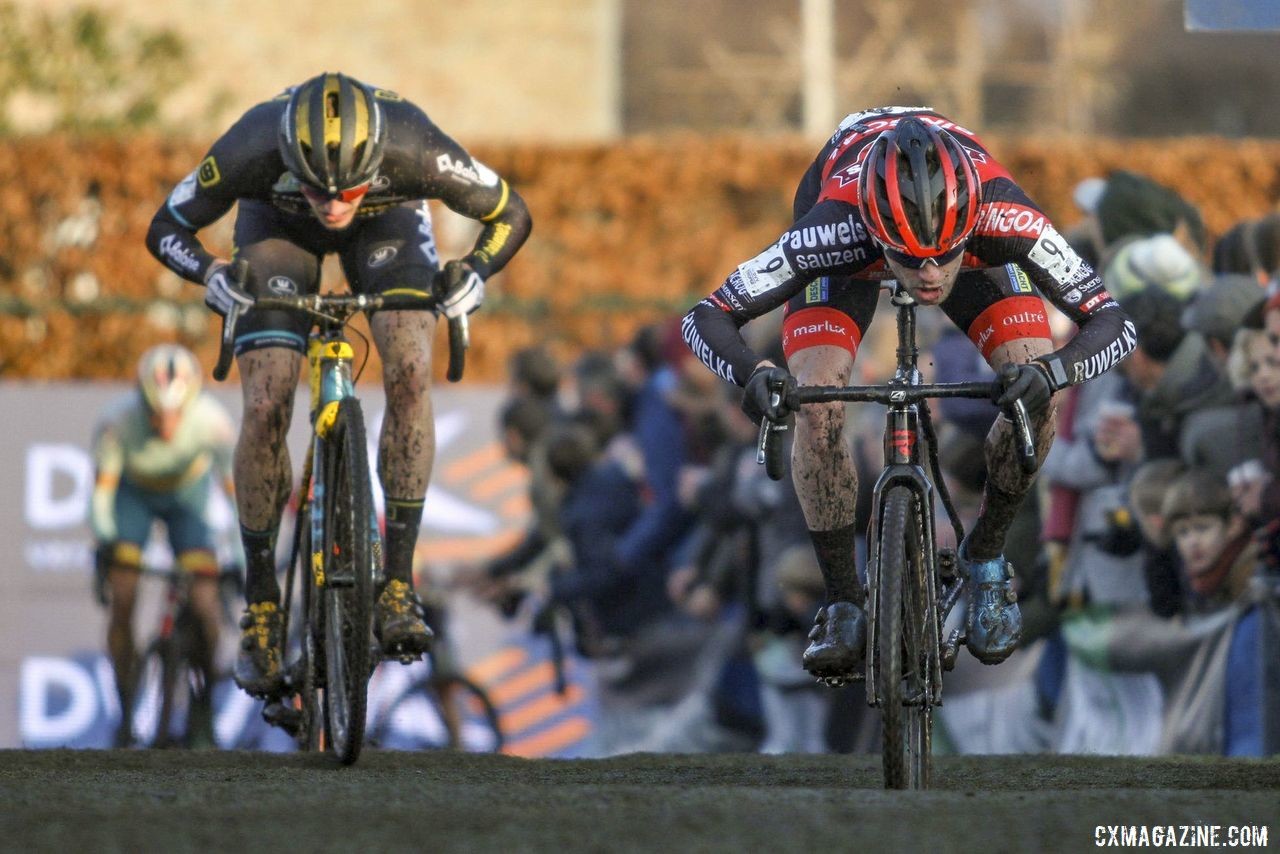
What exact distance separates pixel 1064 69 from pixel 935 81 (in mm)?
2413

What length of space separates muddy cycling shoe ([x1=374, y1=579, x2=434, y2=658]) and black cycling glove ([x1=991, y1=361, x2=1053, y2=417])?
2286 millimetres

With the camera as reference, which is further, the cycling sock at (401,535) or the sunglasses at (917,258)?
the cycling sock at (401,535)

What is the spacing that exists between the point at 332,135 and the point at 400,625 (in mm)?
1775

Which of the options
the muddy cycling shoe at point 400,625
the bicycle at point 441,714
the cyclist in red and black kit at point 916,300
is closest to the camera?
the cyclist in red and black kit at point 916,300

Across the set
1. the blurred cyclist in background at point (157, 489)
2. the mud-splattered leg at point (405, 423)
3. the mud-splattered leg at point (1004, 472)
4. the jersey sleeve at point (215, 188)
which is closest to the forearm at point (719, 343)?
the mud-splattered leg at point (1004, 472)

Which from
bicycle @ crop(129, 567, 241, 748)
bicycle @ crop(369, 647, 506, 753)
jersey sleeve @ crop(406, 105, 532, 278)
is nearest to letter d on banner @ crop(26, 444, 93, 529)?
bicycle @ crop(129, 567, 241, 748)

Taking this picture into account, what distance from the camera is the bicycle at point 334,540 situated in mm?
8414

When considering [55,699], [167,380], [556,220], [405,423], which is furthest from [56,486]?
[405,423]

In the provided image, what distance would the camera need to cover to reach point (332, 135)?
8.66 metres

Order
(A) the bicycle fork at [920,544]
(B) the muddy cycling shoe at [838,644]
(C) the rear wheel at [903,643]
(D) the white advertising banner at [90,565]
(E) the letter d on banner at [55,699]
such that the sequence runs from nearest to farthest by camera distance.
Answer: (C) the rear wheel at [903,643], (A) the bicycle fork at [920,544], (B) the muddy cycling shoe at [838,644], (D) the white advertising banner at [90,565], (E) the letter d on banner at [55,699]

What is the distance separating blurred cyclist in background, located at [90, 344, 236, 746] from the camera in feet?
50.1

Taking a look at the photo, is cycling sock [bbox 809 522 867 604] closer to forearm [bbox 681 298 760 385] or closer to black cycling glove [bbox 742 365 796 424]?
forearm [bbox 681 298 760 385]

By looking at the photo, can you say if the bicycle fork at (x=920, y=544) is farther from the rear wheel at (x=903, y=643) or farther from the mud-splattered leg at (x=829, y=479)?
the mud-splattered leg at (x=829, y=479)

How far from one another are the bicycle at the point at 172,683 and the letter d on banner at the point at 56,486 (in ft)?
3.46
